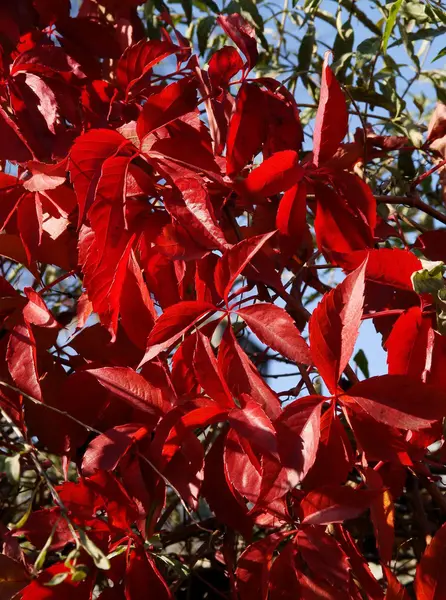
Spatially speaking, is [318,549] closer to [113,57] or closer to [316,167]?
[316,167]

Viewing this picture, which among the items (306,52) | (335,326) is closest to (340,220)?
(335,326)

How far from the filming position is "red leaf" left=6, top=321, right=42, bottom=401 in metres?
0.69

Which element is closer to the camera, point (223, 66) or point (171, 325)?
point (171, 325)

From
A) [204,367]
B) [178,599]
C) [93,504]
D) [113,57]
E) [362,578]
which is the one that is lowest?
[178,599]

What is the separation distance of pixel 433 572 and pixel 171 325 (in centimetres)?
30

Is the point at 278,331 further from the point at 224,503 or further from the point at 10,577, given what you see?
the point at 10,577

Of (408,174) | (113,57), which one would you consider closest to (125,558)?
(113,57)

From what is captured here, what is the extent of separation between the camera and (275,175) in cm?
66

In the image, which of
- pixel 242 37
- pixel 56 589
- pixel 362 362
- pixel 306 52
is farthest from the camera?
pixel 306 52

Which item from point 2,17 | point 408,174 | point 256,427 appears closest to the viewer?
point 256,427

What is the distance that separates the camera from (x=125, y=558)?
26.1 inches

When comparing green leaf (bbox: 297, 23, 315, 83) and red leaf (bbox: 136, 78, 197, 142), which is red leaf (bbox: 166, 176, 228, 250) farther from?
green leaf (bbox: 297, 23, 315, 83)

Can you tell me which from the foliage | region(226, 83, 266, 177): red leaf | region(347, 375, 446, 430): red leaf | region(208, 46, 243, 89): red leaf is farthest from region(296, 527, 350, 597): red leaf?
region(208, 46, 243, 89): red leaf

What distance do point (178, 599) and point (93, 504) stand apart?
42 cm
